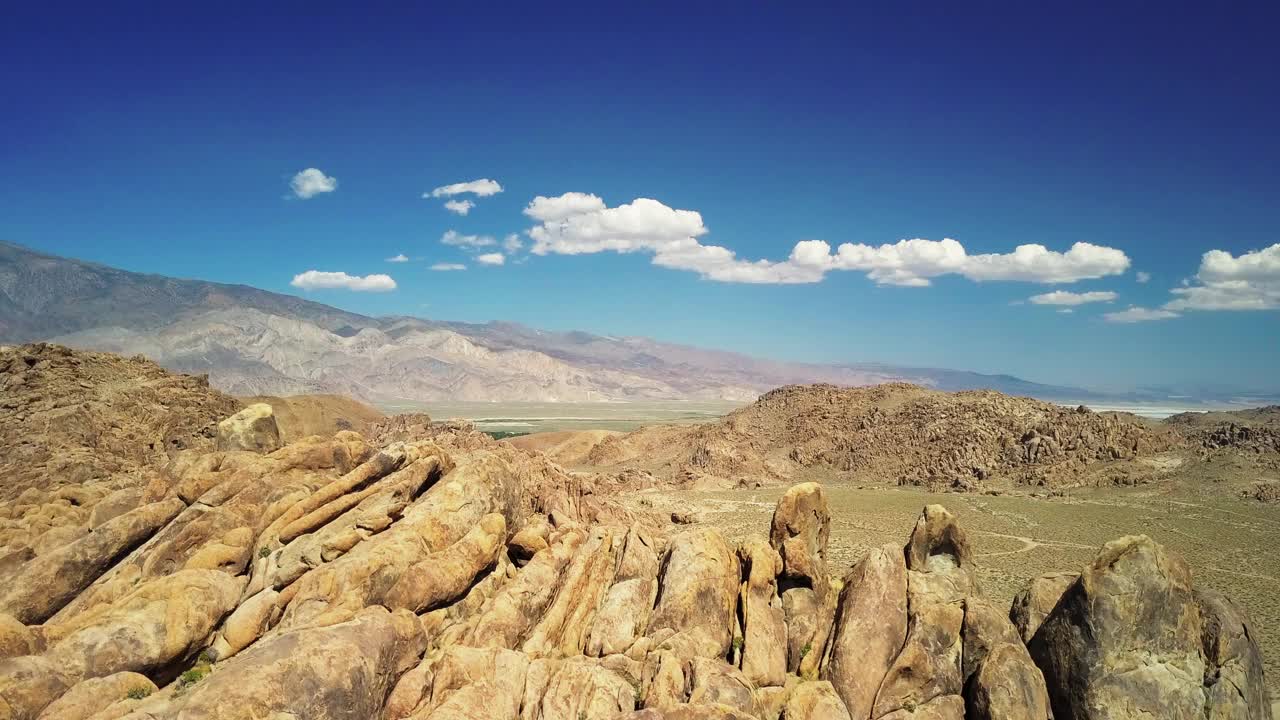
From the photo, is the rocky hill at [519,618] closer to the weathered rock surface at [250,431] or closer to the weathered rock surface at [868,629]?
the weathered rock surface at [868,629]

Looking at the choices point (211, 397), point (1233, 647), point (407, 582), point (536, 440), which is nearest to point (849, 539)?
point (1233, 647)

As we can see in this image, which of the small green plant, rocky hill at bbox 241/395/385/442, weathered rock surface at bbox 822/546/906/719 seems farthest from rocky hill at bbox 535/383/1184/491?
the small green plant

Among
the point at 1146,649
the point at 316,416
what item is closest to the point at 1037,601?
the point at 1146,649

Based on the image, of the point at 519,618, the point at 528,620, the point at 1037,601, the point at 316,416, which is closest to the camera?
the point at 1037,601

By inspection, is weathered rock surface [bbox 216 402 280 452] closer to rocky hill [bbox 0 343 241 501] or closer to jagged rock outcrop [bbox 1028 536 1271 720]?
rocky hill [bbox 0 343 241 501]

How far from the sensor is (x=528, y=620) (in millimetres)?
17922

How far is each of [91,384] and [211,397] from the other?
5845 millimetres

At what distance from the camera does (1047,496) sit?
168 ft

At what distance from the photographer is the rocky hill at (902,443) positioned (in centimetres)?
5722

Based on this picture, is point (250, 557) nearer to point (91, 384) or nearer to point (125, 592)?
point (125, 592)

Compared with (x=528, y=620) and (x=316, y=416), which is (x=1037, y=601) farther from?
(x=316, y=416)

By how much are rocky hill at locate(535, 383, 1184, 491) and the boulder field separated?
4119 centimetres

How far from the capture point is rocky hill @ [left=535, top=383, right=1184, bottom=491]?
5722cm

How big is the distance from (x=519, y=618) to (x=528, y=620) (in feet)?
1.19
